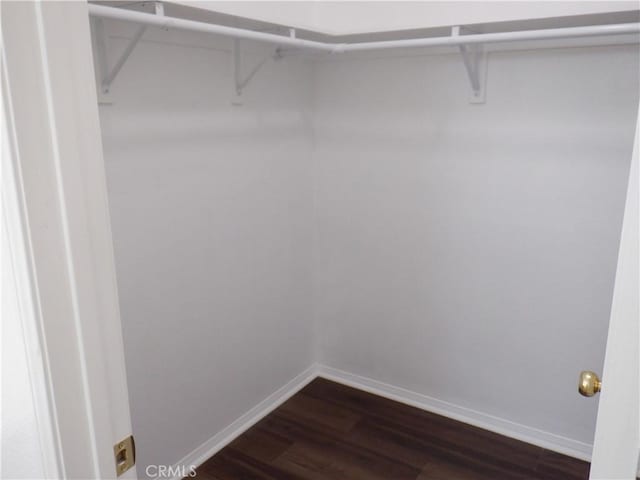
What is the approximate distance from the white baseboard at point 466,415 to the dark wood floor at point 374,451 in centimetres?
4

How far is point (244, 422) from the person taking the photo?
254cm

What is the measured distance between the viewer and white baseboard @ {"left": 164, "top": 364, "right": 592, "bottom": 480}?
91.6 inches

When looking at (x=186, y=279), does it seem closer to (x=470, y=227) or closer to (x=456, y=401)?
(x=470, y=227)

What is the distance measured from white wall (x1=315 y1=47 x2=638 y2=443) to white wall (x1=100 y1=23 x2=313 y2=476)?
0.99 feet

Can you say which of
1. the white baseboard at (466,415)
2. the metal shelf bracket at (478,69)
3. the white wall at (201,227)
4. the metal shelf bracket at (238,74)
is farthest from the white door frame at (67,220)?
the white baseboard at (466,415)

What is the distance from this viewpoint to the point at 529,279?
2.32 metres

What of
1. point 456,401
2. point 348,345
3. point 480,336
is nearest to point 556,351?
point 480,336

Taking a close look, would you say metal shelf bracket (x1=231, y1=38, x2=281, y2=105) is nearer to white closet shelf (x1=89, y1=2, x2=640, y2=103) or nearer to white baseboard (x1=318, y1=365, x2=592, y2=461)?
white closet shelf (x1=89, y1=2, x2=640, y2=103)

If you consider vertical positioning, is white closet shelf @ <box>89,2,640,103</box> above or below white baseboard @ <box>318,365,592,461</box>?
above

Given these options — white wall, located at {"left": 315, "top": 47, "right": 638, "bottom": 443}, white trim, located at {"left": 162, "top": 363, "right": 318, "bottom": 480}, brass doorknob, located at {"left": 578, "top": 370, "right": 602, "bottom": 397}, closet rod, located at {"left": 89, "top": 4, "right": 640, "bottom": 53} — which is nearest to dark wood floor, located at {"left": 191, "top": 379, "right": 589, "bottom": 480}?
white trim, located at {"left": 162, "top": 363, "right": 318, "bottom": 480}

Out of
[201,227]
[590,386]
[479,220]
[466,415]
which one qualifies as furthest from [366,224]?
[590,386]

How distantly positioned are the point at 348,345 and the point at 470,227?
3.20 feet

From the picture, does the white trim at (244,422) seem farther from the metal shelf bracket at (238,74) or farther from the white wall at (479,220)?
the metal shelf bracket at (238,74)

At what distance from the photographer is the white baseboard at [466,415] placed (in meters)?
2.35
